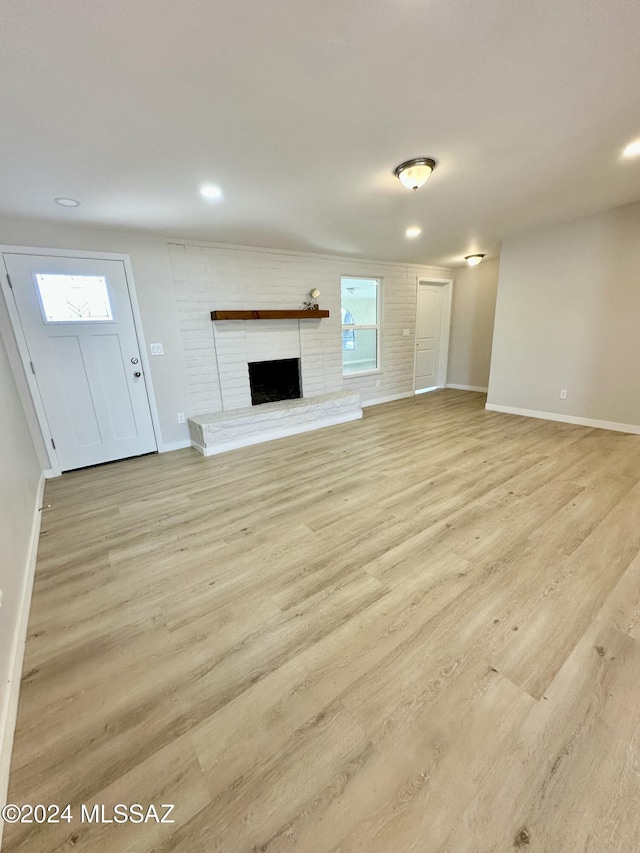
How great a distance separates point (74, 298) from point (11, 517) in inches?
91.4

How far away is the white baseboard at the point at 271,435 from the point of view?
3734 millimetres

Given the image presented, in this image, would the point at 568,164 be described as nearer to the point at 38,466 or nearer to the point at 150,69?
the point at 150,69

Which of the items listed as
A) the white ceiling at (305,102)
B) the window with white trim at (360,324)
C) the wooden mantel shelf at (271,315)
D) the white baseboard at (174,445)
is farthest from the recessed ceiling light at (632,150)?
the white baseboard at (174,445)

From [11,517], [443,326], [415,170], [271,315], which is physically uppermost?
[415,170]

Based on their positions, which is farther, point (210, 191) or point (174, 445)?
point (174, 445)

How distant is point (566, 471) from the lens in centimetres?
285

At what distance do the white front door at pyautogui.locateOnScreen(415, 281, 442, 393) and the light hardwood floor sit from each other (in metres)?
4.21

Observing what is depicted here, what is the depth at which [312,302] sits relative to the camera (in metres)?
4.67

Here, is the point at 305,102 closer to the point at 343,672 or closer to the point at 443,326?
the point at 343,672

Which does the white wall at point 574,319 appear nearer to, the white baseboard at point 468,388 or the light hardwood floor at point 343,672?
the white baseboard at point 468,388

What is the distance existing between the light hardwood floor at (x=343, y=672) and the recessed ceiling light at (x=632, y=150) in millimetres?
2365

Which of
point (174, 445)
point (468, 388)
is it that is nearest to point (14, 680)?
point (174, 445)

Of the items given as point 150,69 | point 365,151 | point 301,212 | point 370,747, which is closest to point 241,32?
point 150,69

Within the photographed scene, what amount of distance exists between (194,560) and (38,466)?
226cm
